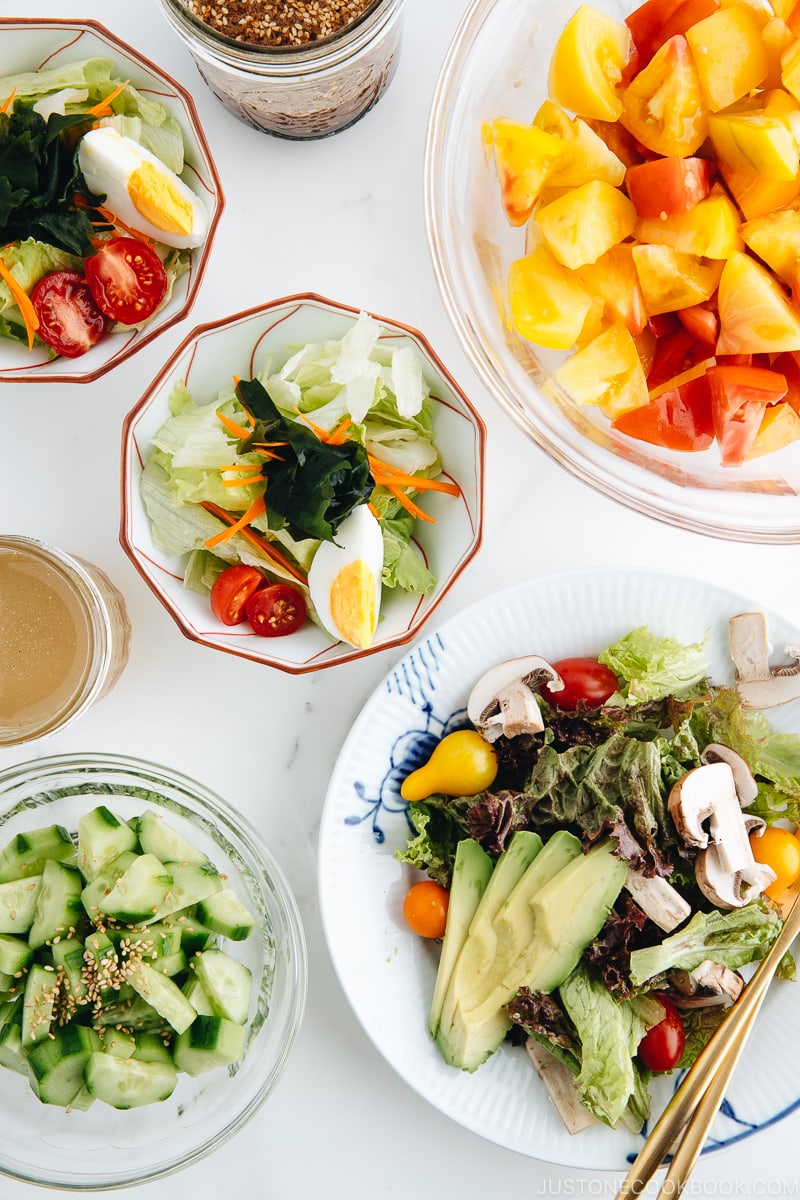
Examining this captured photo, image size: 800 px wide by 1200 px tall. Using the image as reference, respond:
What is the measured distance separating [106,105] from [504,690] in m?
0.95

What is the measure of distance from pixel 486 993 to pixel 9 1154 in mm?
714

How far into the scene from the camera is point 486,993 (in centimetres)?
134

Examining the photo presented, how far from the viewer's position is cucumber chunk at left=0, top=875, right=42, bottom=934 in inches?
49.5

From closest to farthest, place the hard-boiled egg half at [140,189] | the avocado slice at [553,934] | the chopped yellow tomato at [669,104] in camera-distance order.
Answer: the chopped yellow tomato at [669,104] < the hard-boiled egg half at [140,189] < the avocado slice at [553,934]

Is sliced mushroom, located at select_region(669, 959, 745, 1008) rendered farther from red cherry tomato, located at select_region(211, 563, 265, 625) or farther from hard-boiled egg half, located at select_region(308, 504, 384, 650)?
red cherry tomato, located at select_region(211, 563, 265, 625)

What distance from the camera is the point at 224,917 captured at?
1282 mm

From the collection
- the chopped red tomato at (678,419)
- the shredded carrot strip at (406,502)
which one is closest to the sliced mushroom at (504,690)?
the shredded carrot strip at (406,502)

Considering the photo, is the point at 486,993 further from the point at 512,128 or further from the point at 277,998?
the point at 512,128

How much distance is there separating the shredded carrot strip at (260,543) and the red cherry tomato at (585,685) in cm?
42

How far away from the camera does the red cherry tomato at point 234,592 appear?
1271 mm

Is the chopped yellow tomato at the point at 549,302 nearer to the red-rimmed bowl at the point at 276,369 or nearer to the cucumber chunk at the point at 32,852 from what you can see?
the red-rimmed bowl at the point at 276,369

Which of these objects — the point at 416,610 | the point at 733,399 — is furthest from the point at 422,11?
the point at 416,610

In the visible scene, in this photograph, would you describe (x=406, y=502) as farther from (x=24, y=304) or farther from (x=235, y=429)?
(x=24, y=304)

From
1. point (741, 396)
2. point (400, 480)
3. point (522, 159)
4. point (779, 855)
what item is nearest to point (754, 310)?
point (741, 396)
